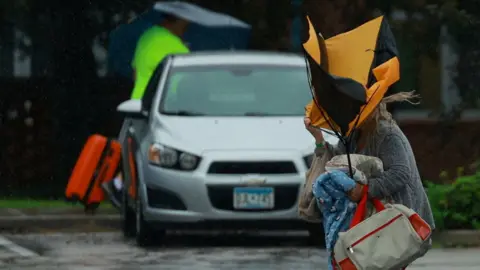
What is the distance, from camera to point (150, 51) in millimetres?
14844

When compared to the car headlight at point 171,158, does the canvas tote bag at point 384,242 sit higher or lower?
higher

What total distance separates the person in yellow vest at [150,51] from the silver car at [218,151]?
3.39 ft

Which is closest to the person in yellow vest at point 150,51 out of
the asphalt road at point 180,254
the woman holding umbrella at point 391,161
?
the asphalt road at point 180,254

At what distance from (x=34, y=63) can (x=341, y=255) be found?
13.4 meters

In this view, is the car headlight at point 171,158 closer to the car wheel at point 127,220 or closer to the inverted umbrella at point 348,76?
the car wheel at point 127,220

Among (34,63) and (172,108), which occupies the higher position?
(172,108)

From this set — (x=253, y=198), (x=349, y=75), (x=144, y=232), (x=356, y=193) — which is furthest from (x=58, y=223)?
(x=356, y=193)

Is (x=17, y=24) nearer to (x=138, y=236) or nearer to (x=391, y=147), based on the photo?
(x=138, y=236)

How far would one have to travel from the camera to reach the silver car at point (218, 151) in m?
12.3

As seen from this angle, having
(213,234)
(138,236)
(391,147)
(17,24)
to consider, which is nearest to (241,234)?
(213,234)

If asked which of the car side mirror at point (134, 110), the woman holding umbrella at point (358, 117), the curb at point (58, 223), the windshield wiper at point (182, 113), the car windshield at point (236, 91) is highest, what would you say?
the woman holding umbrella at point (358, 117)

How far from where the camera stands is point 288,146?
12383 mm

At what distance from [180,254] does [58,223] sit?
255 cm

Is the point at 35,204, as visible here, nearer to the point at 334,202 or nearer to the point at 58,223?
the point at 58,223
